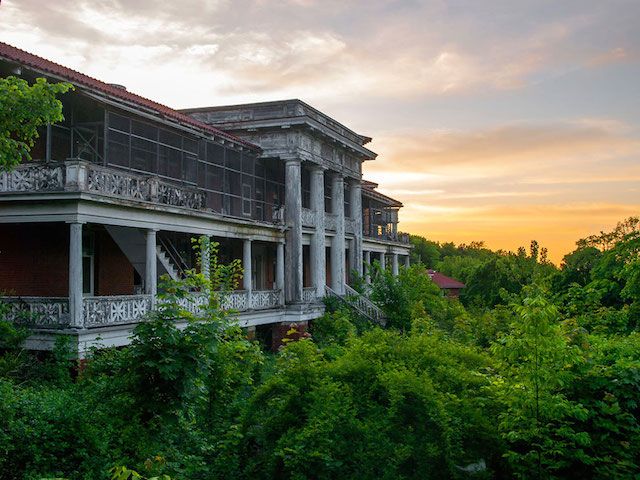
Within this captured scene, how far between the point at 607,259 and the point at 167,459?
12.5 metres

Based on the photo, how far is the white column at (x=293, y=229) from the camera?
29.0 meters

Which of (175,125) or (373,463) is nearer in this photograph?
(373,463)

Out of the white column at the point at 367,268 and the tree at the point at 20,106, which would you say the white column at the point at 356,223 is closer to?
the white column at the point at 367,268

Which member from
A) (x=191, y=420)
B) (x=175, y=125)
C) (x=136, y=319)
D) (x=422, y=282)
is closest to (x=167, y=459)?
(x=191, y=420)

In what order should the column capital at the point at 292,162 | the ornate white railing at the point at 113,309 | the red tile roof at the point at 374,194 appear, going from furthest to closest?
the red tile roof at the point at 374,194 → the column capital at the point at 292,162 → the ornate white railing at the point at 113,309

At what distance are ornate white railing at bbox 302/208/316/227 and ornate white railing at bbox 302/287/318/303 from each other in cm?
297

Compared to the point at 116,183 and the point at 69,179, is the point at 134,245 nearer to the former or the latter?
the point at 116,183

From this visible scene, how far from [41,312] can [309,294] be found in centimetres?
1511

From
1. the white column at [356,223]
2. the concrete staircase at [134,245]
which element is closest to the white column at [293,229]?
the concrete staircase at [134,245]

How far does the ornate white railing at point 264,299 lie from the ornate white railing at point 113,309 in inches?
295

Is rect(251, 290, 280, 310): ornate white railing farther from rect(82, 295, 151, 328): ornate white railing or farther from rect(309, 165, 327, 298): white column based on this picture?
rect(82, 295, 151, 328): ornate white railing

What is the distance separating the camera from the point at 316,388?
448 inches

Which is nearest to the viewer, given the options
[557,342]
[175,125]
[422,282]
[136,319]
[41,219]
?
[557,342]

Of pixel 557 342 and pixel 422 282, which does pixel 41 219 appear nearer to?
pixel 557 342
